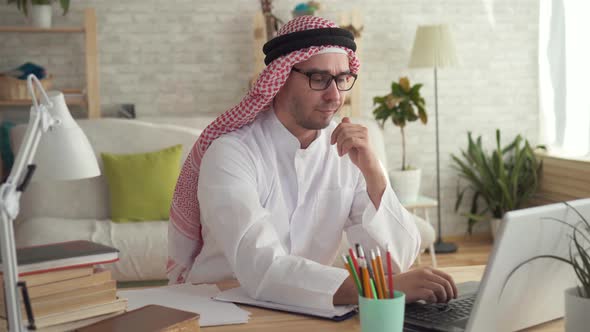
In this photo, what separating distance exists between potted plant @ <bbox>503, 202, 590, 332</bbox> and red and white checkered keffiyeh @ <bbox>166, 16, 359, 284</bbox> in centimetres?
88

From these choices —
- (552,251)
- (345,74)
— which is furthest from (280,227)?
(552,251)

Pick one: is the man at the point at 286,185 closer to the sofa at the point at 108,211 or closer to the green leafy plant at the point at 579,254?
the green leafy plant at the point at 579,254

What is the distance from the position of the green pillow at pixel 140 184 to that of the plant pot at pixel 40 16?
1.27m

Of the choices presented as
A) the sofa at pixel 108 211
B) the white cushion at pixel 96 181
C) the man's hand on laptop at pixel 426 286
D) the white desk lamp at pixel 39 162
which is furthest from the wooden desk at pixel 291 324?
the white cushion at pixel 96 181

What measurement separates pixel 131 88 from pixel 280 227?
3791 millimetres

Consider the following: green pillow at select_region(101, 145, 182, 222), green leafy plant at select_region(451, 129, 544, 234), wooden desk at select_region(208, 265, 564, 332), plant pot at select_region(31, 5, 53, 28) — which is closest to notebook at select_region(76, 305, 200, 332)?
wooden desk at select_region(208, 265, 564, 332)

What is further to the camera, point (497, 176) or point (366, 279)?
point (497, 176)

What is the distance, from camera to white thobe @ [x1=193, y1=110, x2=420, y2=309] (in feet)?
5.13

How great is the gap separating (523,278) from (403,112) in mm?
4127

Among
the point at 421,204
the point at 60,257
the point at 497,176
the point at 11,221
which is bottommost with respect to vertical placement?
the point at 421,204

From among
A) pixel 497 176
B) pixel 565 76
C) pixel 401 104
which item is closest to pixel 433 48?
pixel 401 104

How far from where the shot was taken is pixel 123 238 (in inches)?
150

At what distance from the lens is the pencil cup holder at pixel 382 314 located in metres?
1.13

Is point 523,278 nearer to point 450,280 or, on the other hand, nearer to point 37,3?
point 450,280
